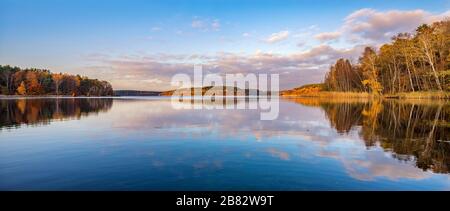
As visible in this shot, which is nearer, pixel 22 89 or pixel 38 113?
pixel 38 113

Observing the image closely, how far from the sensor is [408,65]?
66.2 m

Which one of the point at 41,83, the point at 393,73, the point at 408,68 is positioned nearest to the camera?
the point at 408,68

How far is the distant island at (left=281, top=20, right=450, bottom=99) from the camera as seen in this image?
55188 mm

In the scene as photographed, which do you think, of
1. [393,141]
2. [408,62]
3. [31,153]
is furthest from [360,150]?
[408,62]

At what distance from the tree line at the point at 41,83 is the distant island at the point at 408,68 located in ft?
425

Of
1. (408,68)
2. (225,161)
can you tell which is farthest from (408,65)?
(225,161)

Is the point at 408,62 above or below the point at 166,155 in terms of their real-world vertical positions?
above

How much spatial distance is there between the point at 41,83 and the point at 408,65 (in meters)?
151

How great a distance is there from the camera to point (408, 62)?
66875mm

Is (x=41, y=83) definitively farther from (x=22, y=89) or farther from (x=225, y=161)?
(x=225, y=161)

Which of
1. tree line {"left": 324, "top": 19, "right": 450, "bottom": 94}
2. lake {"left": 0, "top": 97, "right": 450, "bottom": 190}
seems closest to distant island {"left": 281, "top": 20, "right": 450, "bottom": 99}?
tree line {"left": 324, "top": 19, "right": 450, "bottom": 94}
